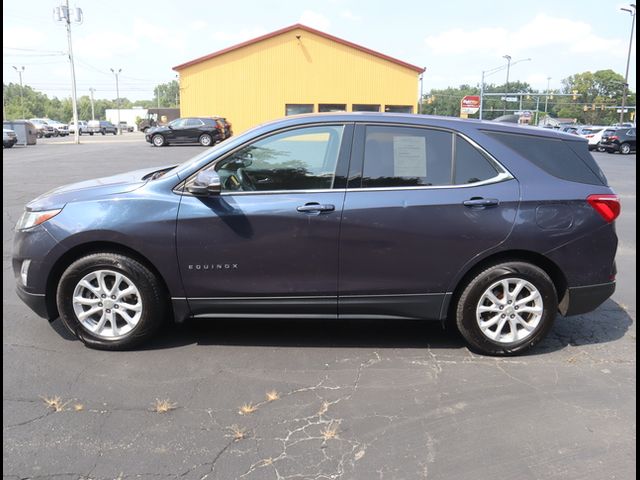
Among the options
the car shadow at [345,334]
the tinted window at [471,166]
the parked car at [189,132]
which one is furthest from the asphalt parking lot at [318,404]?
the parked car at [189,132]

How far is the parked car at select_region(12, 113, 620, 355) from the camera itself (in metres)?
3.66

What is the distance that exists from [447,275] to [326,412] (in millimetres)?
1339

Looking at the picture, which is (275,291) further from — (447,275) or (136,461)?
(136,461)

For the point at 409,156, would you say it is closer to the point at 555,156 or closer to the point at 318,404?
the point at 555,156

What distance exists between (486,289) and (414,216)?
763 mm

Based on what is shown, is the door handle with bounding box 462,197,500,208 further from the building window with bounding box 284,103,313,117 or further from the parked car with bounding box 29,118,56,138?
the parked car with bounding box 29,118,56,138

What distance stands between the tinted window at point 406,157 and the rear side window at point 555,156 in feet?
1.43

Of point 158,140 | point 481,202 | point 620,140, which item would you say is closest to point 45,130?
point 158,140

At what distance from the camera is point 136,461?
2.65 metres

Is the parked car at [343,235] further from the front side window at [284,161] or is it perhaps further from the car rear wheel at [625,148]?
the car rear wheel at [625,148]

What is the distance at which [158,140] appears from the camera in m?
30.7

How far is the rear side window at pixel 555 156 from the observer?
384cm

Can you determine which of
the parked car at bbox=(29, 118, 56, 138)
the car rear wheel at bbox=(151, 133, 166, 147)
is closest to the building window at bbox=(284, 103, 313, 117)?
the car rear wheel at bbox=(151, 133, 166, 147)

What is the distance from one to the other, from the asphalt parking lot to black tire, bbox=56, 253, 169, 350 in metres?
0.12
